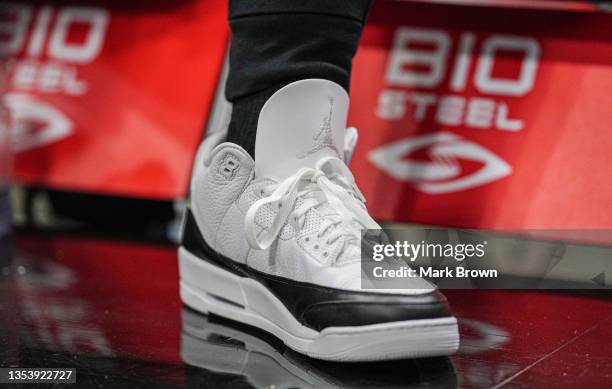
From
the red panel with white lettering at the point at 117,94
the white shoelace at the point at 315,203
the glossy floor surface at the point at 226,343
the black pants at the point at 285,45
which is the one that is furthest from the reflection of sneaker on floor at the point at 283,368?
the red panel with white lettering at the point at 117,94

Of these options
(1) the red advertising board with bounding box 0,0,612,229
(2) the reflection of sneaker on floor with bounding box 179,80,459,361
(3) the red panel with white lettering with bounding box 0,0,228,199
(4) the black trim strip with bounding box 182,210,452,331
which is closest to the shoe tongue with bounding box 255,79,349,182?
(2) the reflection of sneaker on floor with bounding box 179,80,459,361

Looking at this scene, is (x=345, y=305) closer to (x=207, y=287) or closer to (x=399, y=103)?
(x=207, y=287)

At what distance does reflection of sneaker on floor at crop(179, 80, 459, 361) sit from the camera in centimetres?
83

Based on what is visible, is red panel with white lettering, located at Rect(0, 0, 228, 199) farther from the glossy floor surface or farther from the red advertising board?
the glossy floor surface

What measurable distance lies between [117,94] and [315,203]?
103 cm

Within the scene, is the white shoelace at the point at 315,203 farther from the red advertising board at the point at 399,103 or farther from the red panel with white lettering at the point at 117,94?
the red panel with white lettering at the point at 117,94

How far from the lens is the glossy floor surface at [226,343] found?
815 millimetres

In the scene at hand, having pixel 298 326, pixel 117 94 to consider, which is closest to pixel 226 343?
pixel 298 326

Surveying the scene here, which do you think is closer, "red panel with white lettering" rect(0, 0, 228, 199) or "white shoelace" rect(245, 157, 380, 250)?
"white shoelace" rect(245, 157, 380, 250)

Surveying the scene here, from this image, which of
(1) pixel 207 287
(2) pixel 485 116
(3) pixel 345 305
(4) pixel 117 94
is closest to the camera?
(3) pixel 345 305

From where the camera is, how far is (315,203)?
3.04ft

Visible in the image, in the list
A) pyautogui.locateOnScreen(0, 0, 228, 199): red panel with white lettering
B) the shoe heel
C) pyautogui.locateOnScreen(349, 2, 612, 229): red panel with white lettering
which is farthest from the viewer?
pyautogui.locateOnScreen(0, 0, 228, 199): red panel with white lettering

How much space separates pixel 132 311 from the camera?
1.09m

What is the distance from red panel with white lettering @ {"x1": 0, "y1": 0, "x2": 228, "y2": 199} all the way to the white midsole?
26.7 inches
